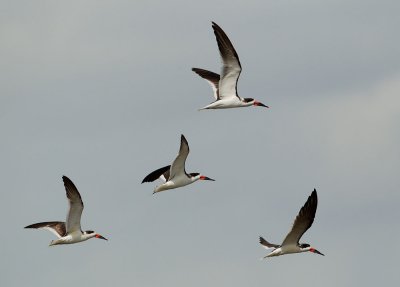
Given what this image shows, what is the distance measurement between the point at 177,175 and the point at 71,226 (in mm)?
4586

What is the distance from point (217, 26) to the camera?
53.5m

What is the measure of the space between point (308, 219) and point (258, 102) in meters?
10.6

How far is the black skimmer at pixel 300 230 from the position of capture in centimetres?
4806

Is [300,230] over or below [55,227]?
over

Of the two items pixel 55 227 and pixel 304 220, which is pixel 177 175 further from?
pixel 304 220

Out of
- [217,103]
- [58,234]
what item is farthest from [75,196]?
[217,103]

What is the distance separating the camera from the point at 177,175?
5603cm

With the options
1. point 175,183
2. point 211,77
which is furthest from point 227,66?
point 175,183

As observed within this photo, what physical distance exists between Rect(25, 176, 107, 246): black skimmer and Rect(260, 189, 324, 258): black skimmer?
7345mm

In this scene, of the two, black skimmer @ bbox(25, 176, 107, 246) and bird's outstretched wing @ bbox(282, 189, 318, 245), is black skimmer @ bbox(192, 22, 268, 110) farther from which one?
bird's outstretched wing @ bbox(282, 189, 318, 245)

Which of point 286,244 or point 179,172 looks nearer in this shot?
point 286,244

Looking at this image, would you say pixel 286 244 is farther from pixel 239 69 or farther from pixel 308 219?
pixel 239 69

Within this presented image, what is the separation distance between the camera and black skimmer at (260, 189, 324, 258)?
48062 millimetres

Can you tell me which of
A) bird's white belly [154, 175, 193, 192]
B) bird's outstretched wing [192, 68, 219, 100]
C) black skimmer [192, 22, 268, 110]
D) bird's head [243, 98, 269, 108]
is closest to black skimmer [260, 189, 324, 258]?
bird's white belly [154, 175, 193, 192]
